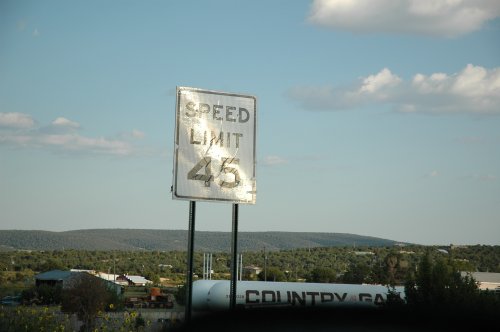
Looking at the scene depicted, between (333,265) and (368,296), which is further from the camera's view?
(333,265)

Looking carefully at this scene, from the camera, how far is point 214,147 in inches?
389

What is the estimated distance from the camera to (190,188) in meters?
9.84

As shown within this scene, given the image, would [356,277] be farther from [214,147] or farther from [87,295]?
[214,147]

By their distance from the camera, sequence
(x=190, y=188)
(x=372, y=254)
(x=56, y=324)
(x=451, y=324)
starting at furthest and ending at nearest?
(x=372, y=254) → (x=56, y=324) → (x=190, y=188) → (x=451, y=324)

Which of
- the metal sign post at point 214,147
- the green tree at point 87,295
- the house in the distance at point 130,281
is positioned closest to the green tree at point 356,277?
the house in the distance at point 130,281

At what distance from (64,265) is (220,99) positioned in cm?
11221

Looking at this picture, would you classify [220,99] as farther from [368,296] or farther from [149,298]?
[149,298]

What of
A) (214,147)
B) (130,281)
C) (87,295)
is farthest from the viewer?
(130,281)

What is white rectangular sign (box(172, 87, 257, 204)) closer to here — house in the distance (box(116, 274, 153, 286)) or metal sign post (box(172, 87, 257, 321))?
metal sign post (box(172, 87, 257, 321))

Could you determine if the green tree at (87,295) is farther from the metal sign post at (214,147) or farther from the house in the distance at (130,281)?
the house in the distance at (130,281)

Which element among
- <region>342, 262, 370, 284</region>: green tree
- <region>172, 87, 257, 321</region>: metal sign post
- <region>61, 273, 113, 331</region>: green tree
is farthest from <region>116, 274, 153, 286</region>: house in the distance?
<region>172, 87, 257, 321</region>: metal sign post

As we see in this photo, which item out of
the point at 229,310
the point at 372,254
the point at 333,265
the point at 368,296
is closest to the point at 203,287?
the point at 368,296

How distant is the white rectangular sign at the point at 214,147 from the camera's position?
9.88 meters

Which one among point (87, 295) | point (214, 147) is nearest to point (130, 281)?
point (87, 295)
